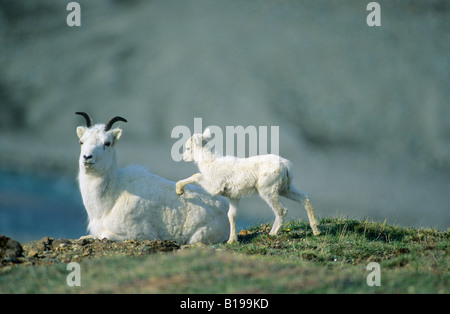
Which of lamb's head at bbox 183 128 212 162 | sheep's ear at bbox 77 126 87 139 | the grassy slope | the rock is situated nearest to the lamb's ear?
sheep's ear at bbox 77 126 87 139

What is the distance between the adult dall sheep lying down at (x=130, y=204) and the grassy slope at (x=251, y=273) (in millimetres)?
1070

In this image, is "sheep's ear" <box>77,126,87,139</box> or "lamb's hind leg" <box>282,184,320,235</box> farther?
"lamb's hind leg" <box>282,184,320,235</box>

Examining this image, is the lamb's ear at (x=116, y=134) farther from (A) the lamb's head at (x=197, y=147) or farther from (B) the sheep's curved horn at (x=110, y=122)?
(A) the lamb's head at (x=197, y=147)

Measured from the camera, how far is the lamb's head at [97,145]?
1186 centimetres

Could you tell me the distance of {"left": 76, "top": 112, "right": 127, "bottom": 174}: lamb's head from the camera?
11.9 metres

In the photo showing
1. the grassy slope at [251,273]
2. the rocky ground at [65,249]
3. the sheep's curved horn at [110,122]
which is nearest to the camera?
the grassy slope at [251,273]

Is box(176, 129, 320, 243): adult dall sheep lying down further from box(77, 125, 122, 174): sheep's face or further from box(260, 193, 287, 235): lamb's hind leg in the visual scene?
box(77, 125, 122, 174): sheep's face

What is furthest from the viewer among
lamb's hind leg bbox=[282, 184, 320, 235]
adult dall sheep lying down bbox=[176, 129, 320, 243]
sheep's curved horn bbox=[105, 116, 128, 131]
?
lamb's hind leg bbox=[282, 184, 320, 235]

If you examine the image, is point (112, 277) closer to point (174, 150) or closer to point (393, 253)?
point (174, 150)

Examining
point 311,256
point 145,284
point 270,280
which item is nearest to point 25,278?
point 145,284

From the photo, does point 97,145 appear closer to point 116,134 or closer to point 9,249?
point 116,134

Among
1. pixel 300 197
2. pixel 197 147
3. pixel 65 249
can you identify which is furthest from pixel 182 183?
pixel 65 249

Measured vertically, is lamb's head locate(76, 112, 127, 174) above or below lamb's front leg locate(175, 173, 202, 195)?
above

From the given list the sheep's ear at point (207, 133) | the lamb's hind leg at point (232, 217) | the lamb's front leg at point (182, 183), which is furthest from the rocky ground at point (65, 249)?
the sheep's ear at point (207, 133)
